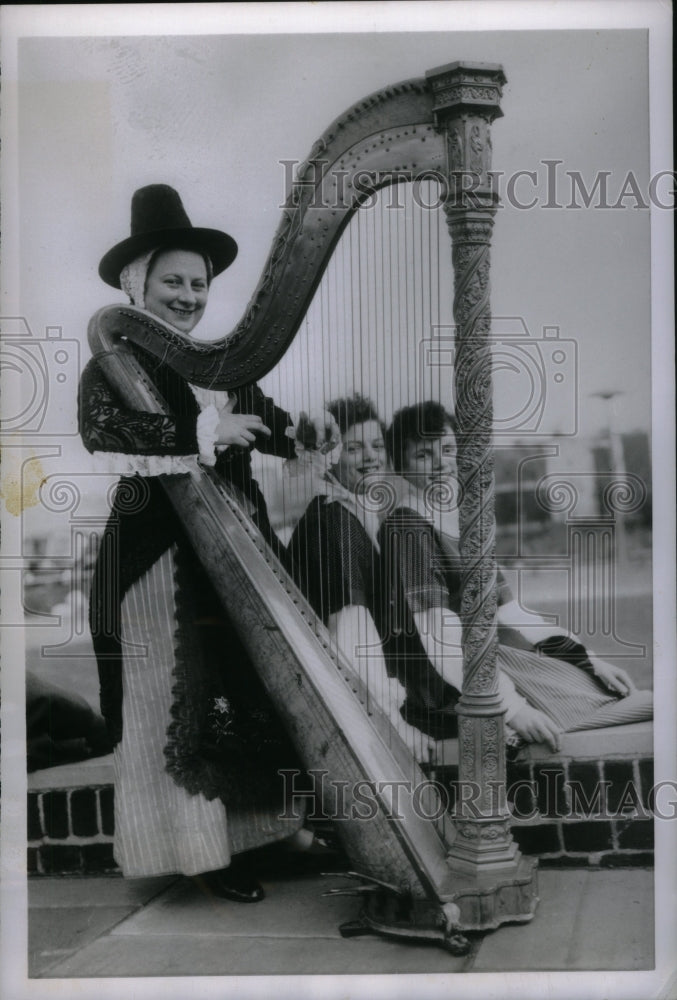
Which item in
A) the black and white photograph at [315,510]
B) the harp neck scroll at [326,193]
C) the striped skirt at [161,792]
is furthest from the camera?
the striped skirt at [161,792]

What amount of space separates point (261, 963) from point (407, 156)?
1.97m

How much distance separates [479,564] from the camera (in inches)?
95.0

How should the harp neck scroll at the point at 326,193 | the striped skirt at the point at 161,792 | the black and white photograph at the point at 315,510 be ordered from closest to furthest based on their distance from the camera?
1. the harp neck scroll at the point at 326,193
2. the black and white photograph at the point at 315,510
3. the striped skirt at the point at 161,792

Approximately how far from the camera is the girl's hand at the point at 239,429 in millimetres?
2506

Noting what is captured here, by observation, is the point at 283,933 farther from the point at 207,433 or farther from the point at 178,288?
the point at 178,288

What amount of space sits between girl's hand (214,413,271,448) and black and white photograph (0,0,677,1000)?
0.02 metres

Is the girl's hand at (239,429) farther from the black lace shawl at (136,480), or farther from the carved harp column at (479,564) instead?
the carved harp column at (479,564)

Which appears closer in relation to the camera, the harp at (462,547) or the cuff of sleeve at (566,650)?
the harp at (462,547)

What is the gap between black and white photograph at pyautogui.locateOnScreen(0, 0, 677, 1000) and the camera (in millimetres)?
2432

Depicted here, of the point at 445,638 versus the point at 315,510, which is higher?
the point at 315,510

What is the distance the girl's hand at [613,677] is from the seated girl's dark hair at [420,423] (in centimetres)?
70
